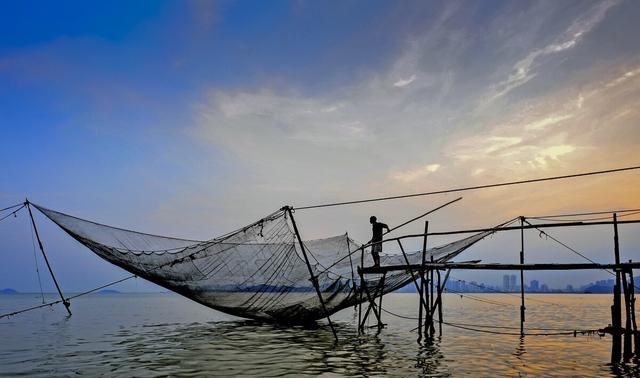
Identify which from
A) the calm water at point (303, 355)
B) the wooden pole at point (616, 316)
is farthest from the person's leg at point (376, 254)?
the wooden pole at point (616, 316)

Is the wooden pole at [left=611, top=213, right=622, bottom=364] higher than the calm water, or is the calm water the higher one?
the wooden pole at [left=611, top=213, right=622, bottom=364]

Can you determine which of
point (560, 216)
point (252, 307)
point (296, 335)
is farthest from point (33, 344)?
point (560, 216)

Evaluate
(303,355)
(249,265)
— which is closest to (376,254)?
(249,265)

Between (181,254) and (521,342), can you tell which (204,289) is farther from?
(521,342)

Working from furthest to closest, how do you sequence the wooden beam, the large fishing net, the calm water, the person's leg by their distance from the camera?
the person's leg, the large fishing net, the wooden beam, the calm water

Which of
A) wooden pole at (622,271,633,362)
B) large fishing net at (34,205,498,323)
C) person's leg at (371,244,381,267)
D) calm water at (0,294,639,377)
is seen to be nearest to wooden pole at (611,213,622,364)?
wooden pole at (622,271,633,362)

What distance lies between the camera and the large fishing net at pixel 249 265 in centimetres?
1175

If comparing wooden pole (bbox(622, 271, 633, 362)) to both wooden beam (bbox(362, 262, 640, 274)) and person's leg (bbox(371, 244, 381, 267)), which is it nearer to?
wooden beam (bbox(362, 262, 640, 274))

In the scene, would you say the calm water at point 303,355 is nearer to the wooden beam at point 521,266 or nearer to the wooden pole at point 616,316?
the wooden pole at point 616,316

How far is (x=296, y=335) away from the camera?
1416 cm

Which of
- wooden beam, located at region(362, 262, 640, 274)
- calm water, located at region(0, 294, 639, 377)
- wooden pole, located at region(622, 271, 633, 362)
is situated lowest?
calm water, located at region(0, 294, 639, 377)

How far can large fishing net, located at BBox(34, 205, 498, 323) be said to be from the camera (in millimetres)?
11750

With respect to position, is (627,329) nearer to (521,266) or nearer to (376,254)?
(521,266)

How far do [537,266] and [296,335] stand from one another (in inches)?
289
